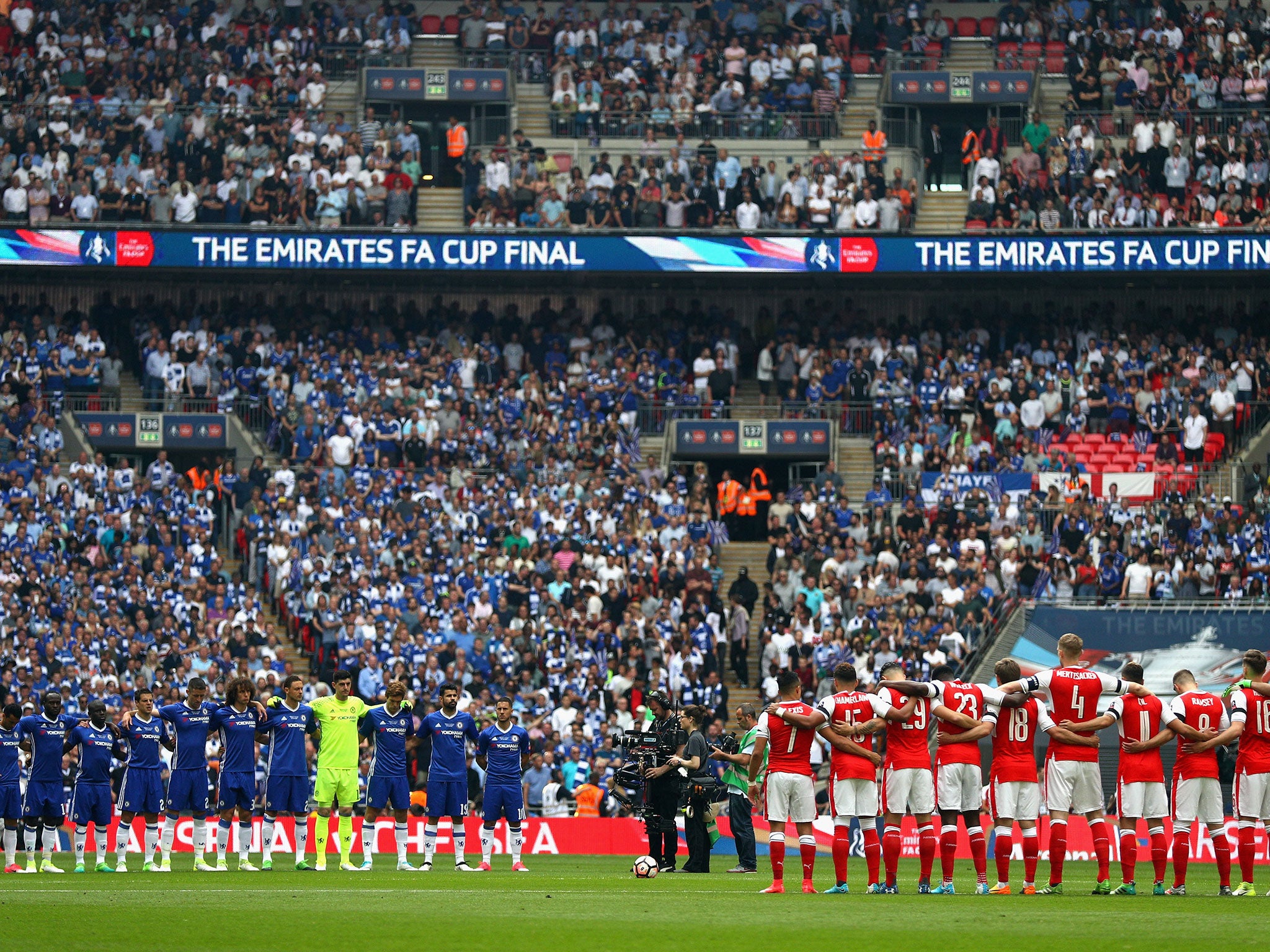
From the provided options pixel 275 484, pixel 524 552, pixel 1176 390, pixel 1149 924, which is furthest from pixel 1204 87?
pixel 1149 924

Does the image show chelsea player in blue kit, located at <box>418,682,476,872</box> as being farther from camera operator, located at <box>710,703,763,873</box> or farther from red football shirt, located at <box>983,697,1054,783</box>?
red football shirt, located at <box>983,697,1054,783</box>

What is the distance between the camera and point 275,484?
34875mm

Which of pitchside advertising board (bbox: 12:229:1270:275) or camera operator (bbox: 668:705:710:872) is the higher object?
pitchside advertising board (bbox: 12:229:1270:275)

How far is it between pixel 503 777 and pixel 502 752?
0.96 ft

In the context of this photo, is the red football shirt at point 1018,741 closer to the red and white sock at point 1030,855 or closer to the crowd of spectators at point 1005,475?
the red and white sock at point 1030,855

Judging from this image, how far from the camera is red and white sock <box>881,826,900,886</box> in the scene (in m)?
16.8

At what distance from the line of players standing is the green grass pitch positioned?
53 cm

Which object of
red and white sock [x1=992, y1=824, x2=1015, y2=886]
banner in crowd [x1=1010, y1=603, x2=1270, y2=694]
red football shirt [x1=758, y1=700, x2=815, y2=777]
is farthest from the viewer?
banner in crowd [x1=1010, y1=603, x2=1270, y2=694]

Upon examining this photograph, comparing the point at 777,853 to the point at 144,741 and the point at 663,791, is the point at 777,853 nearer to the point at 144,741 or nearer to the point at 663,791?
the point at 663,791

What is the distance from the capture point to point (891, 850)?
1678 centimetres

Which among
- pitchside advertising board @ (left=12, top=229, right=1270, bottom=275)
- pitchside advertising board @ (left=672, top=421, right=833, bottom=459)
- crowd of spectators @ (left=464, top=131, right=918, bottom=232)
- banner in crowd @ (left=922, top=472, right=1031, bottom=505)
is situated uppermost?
crowd of spectators @ (left=464, top=131, right=918, bottom=232)

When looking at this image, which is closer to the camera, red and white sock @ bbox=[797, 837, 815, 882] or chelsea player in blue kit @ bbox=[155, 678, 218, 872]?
red and white sock @ bbox=[797, 837, 815, 882]

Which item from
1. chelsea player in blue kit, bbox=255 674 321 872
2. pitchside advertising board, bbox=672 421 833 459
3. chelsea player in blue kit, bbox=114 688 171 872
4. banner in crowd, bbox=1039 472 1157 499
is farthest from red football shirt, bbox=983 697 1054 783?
pitchside advertising board, bbox=672 421 833 459

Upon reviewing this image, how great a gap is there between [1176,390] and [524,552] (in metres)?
14.3
